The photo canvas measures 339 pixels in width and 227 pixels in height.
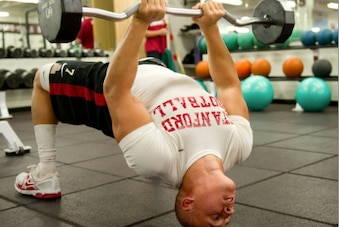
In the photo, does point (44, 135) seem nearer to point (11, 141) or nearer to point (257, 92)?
point (11, 141)

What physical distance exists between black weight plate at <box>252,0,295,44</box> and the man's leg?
0.76 meters

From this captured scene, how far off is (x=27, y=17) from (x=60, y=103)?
16.2 ft

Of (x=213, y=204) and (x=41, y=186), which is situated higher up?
(x=213, y=204)

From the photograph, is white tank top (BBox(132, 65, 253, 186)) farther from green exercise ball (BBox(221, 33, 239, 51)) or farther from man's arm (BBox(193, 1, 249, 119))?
green exercise ball (BBox(221, 33, 239, 51))

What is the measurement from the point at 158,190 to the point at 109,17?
88cm

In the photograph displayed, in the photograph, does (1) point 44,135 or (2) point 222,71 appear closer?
(2) point 222,71

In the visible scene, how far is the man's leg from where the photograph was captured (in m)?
1.49

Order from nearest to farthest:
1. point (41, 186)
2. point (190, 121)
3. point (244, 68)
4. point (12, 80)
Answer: point (190, 121), point (41, 186), point (12, 80), point (244, 68)

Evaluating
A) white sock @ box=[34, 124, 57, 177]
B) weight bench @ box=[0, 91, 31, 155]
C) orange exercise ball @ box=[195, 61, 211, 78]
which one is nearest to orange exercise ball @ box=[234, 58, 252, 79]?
orange exercise ball @ box=[195, 61, 211, 78]

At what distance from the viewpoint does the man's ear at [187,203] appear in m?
1.00

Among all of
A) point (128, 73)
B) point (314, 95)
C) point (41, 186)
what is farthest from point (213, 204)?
point (314, 95)

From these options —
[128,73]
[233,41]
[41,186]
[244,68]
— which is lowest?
[244,68]

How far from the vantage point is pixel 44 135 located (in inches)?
59.1

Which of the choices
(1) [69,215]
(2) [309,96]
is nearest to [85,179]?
(1) [69,215]
